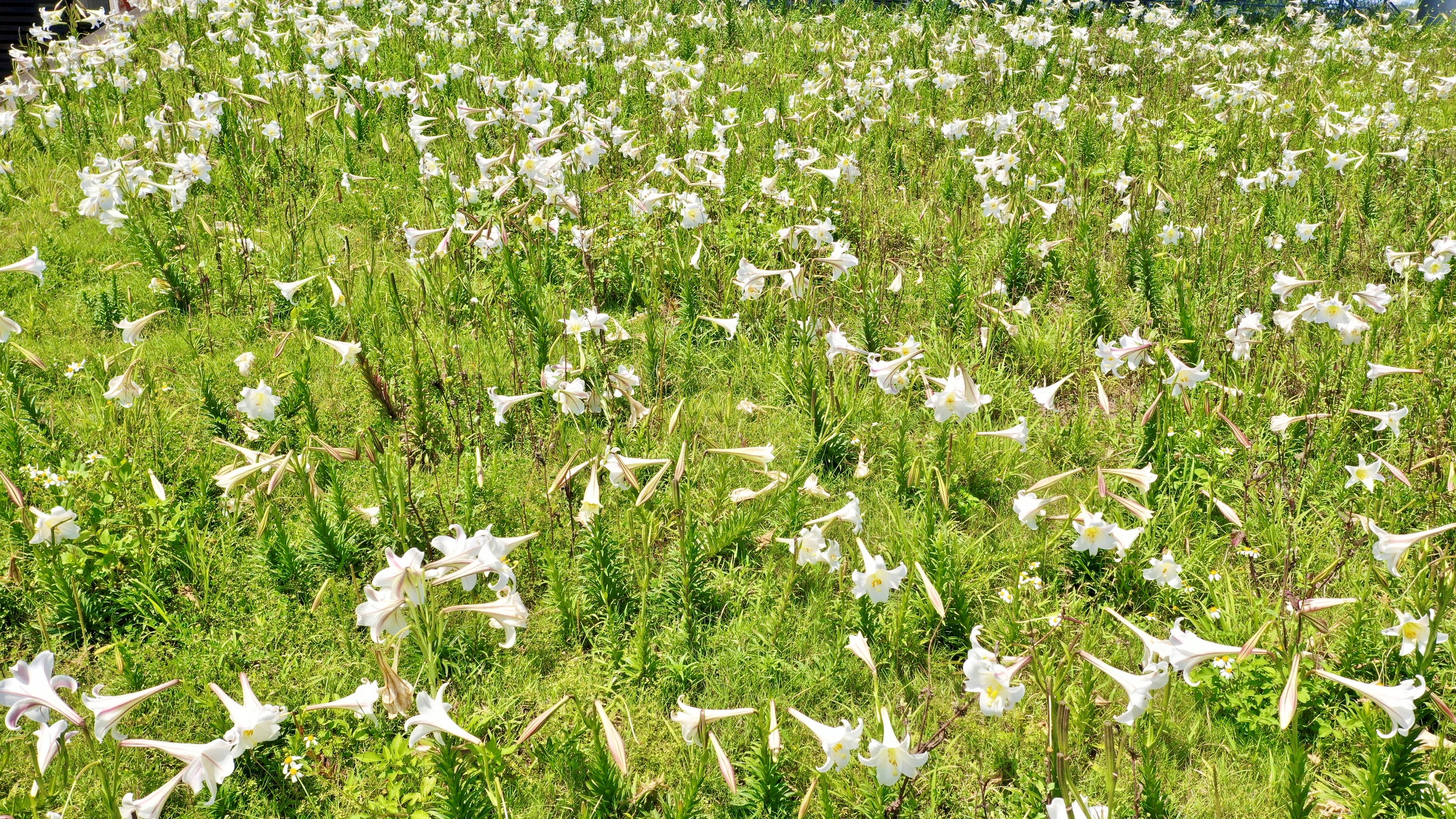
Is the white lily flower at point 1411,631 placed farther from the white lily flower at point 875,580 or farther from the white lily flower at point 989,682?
the white lily flower at point 875,580

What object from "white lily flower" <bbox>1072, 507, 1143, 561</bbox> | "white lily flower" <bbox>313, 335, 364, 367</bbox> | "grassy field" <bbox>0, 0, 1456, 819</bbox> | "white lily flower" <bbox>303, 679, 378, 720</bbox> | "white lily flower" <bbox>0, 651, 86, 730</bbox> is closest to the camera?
"white lily flower" <bbox>0, 651, 86, 730</bbox>

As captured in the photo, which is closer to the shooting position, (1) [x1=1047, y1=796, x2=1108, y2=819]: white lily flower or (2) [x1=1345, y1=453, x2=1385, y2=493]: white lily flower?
(1) [x1=1047, y1=796, x2=1108, y2=819]: white lily flower

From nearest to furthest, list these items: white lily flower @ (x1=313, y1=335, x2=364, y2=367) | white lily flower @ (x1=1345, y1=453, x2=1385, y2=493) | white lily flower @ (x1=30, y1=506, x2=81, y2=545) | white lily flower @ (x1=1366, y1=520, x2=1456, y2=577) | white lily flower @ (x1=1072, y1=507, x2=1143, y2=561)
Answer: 1. white lily flower @ (x1=1366, y1=520, x2=1456, y2=577)
2. white lily flower @ (x1=30, y1=506, x2=81, y2=545)
3. white lily flower @ (x1=1072, y1=507, x2=1143, y2=561)
4. white lily flower @ (x1=1345, y1=453, x2=1385, y2=493)
5. white lily flower @ (x1=313, y1=335, x2=364, y2=367)

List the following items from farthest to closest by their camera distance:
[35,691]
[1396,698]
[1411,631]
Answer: [1411,631] → [1396,698] → [35,691]

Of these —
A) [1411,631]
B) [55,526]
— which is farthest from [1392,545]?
[55,526]

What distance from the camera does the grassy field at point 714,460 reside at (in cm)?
246

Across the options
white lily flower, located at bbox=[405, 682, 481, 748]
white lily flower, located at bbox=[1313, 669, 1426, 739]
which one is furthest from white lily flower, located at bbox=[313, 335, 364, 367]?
white lily flower, located at bbox=[1313, 669, 1426, 739]

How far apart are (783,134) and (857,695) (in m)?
4.80

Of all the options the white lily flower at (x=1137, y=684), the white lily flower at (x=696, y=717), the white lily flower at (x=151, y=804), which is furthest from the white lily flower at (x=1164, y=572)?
the white lily flower at (x=151, y=804)

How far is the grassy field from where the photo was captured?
246 cm

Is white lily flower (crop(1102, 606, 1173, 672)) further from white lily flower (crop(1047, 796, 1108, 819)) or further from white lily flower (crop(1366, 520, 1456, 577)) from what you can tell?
white lily flower (crop(1366, 520, 1456, 577))

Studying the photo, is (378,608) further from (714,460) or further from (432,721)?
(714,460)

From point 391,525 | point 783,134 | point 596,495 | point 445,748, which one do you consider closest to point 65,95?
point 783,134

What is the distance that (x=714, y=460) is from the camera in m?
3.74
